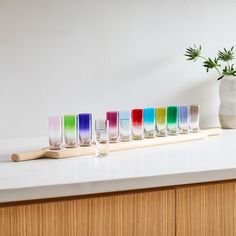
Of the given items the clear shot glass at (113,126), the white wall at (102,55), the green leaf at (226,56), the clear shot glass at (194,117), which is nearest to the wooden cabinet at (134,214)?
the clear shot glass at (113,126)

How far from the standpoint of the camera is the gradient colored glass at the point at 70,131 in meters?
1.40

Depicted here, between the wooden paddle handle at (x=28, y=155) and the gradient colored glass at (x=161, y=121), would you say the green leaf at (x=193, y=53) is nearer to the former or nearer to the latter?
the gradient colored glass at (x=161, y=121)

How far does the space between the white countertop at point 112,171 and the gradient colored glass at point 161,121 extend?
15 cm

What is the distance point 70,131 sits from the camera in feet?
4.60

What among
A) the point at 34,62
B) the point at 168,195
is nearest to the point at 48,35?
the point at 34,62

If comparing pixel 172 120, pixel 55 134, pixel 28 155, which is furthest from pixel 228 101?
pixel 28 155

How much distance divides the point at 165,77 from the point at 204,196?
31.3 inches

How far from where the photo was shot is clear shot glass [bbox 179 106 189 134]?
1.65 metres

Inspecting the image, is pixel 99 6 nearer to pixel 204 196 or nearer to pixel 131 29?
pixel 131 29

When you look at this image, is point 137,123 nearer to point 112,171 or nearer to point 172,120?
point 172,120

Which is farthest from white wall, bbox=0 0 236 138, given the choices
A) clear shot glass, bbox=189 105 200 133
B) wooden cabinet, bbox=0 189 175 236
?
wooden cabinet, bbox=0 189 175 236

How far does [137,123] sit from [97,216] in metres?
0.53

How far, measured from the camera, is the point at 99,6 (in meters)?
1.73

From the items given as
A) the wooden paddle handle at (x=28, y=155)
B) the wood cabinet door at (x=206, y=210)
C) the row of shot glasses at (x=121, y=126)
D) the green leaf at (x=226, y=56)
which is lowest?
the wood cabinet door at (x=206, y=210)
